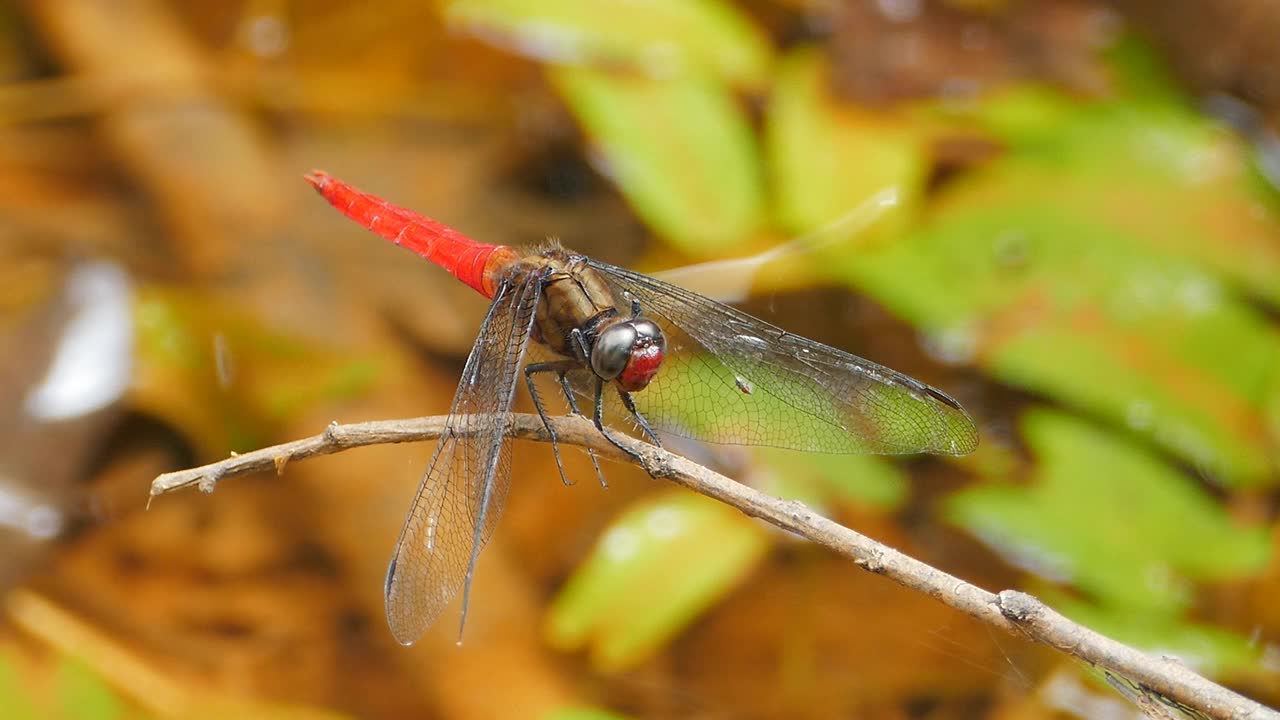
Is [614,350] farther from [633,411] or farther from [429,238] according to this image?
[429,238]

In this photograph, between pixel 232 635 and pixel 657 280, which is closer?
pixel 657 280

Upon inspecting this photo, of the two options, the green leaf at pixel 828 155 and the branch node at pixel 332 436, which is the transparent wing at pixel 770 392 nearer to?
the branch node at pixel 332 436

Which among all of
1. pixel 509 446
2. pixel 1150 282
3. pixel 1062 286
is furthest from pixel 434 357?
pixel 1150 282

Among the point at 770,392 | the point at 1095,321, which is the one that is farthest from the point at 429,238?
the point at 1095,321

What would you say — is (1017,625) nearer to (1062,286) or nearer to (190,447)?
(1062,286)

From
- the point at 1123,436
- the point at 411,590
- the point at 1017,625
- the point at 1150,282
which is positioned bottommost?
the point at 1123,436

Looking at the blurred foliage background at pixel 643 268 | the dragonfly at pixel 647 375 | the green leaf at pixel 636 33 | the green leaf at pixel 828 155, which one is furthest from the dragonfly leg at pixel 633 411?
the green leaf at pixel 636 33

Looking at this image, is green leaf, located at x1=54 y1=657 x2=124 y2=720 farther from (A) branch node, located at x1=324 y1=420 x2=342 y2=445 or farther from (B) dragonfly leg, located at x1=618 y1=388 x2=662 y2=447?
(B) dragonfly leg, located at x1=618 y1=388 x2=662 y2=447
